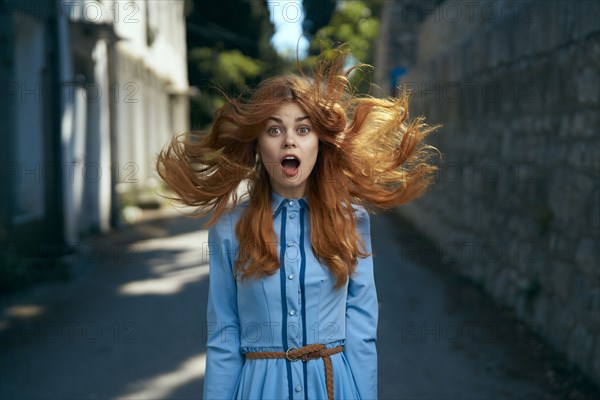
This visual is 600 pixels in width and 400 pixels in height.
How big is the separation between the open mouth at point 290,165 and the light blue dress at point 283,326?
0.54 feet

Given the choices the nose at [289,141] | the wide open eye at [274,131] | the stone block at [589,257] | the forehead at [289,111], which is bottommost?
the stone block at [589,257]

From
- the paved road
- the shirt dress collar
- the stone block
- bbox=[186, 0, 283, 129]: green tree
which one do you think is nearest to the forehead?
the shirt dress collar

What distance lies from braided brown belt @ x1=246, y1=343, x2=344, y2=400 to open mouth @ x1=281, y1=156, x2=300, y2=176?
515 mm

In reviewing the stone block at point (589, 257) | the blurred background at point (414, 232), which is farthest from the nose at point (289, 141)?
the stone block at point (589, 257)

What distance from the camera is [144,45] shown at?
18188mm

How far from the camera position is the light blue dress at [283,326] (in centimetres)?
253

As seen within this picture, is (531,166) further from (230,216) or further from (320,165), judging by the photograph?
(230,216)

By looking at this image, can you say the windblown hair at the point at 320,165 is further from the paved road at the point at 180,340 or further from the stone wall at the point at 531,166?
the stone wall at the point at 531,166

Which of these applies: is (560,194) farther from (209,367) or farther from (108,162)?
(108,162)

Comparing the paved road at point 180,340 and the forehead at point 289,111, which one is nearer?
the forehead at point 289,111

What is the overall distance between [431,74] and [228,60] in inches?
689

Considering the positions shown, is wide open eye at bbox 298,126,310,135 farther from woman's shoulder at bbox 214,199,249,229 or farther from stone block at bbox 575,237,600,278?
stone block at bbox 575,237,600,278

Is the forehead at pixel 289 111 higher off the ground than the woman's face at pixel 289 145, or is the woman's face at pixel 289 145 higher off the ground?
the forehead at pixel 289 111

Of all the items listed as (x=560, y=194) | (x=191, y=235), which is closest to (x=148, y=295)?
(x=560, y=194)
